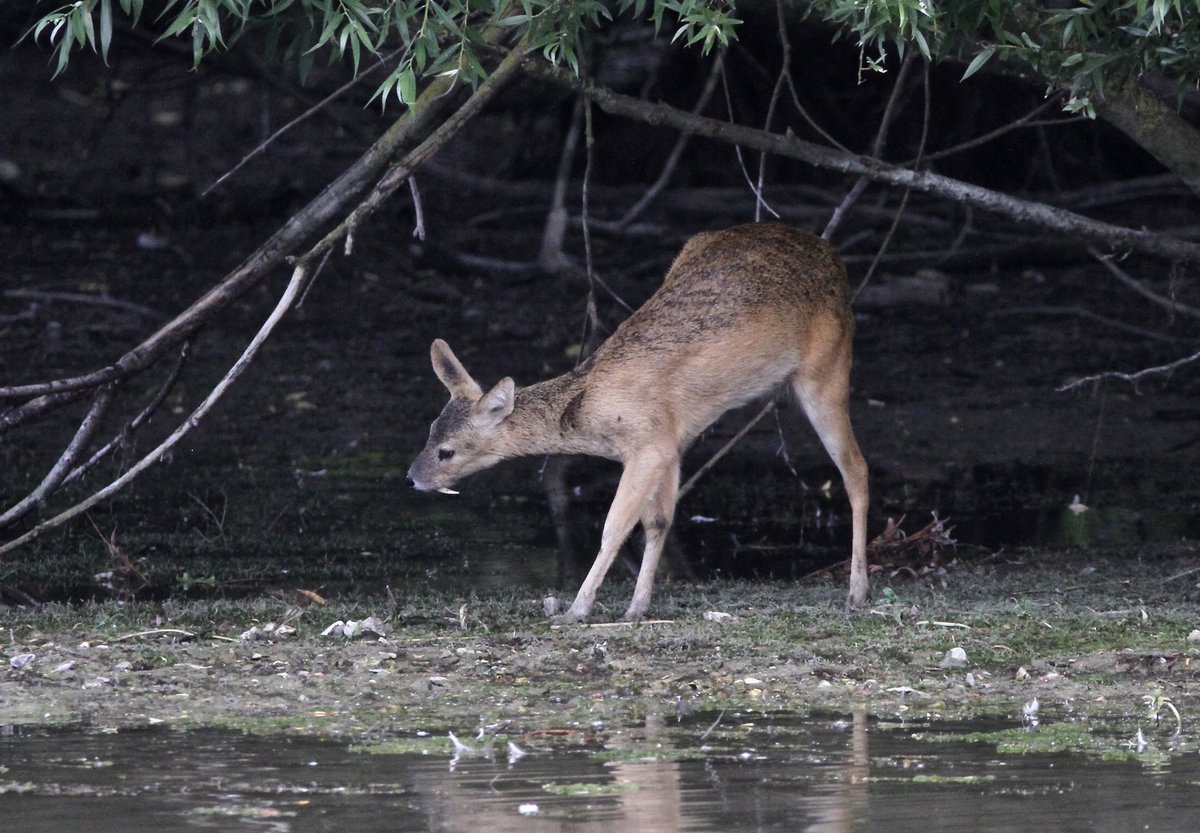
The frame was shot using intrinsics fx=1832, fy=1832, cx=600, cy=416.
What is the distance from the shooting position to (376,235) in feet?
53.1

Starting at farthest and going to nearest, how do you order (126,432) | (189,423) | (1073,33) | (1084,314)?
(1084,314)
(126,432)
(189,423)
(1073,33)

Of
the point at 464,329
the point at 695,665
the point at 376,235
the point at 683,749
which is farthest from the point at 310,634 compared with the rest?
the point at 376,235

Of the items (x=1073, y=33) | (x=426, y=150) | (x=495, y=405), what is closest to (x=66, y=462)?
(x=495, y=405)

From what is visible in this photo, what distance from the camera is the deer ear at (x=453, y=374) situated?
26.9 feet

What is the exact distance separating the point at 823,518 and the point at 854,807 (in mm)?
5503

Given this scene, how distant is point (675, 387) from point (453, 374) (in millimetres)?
1034

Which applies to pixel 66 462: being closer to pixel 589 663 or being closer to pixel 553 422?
pixel 553 422

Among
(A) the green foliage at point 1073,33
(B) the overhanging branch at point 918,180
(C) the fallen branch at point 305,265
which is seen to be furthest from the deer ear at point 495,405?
(A) the green foliage at point 1073,33

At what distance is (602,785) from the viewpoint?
5.06 m

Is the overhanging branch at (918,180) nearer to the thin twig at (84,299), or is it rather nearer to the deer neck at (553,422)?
the deer neck at (553,422)

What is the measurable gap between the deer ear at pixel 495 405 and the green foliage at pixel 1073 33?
2.14m

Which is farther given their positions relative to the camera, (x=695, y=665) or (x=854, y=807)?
(x=695, y=665)

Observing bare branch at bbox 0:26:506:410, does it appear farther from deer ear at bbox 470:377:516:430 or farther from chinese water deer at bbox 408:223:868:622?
deer ear at bbox 470:377:516:430

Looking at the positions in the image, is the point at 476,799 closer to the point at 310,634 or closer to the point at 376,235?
the point at 310,634
